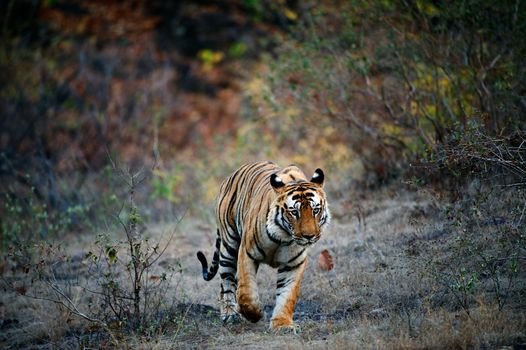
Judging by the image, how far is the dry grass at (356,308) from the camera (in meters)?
5.02

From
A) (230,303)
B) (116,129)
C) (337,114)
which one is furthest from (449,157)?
(116,129)

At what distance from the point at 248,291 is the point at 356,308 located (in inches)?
43.0

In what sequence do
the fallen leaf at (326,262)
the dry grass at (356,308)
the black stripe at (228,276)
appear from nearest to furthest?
the dry grass at (356,308)
the black stripe at (228,276)
the fallen leaf at (326,262)

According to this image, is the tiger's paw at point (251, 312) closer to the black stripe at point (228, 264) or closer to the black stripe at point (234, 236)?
the black stripe at point (228, 264)

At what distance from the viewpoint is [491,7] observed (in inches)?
332

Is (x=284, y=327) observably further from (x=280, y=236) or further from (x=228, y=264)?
(x=228, y=264)

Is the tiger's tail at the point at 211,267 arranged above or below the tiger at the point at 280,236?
below

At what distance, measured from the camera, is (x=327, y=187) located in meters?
10.9

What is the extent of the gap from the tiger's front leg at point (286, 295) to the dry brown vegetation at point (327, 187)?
0.16 meters

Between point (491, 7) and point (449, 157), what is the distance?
316 centimetres

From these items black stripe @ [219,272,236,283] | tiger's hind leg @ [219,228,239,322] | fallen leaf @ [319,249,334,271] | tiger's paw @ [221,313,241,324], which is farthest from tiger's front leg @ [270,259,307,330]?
fallen leaf @ [319,249,334,271]

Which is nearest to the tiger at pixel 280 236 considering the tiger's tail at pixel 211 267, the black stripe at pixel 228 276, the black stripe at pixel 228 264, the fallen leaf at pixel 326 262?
the black stripe at pixel 228 276

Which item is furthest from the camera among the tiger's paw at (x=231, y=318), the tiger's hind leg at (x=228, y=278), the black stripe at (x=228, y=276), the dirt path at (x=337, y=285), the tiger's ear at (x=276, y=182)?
the black stripe at (x=228, y=276)

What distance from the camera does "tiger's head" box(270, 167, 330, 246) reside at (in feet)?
18.3
